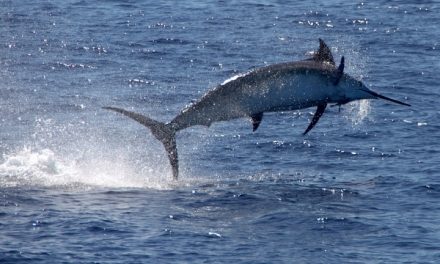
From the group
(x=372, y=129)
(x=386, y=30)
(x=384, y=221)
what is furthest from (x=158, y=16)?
(x=384, y=221)

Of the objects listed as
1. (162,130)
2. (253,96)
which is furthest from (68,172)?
(253,96)

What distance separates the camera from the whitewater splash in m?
23.4

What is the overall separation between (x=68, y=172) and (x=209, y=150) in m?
4.39

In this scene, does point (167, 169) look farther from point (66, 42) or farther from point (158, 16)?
point (158, 16)

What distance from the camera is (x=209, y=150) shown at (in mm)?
27625

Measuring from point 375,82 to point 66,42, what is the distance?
46.0ft

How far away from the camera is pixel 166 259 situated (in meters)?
18.1

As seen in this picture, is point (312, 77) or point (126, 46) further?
point (126, 46)

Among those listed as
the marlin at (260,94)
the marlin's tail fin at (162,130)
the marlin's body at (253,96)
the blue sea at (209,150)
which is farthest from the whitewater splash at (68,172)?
the marlin's body at (253,96)

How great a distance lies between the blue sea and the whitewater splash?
0.06 meters

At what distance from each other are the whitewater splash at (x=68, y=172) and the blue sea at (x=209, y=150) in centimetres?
6

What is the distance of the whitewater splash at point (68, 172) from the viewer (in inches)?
921

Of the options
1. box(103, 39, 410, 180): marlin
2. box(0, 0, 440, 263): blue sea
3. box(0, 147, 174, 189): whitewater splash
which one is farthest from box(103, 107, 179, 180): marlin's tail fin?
box(0, 147, 174, 189): whitewater splash

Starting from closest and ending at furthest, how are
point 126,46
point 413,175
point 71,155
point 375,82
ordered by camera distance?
point 413,175 → point 71,155 → point 375,82 → point 126,46
